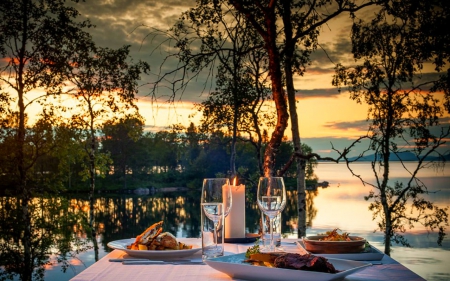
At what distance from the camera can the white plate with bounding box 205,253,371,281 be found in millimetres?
1484

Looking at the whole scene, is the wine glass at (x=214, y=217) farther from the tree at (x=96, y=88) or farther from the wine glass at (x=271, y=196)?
the tree at (x=96, y=88)

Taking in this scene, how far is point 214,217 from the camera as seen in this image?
1.94m

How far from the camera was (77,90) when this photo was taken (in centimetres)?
1794

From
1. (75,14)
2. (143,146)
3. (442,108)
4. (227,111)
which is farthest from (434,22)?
(143,146)

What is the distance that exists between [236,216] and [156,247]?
0.57 m

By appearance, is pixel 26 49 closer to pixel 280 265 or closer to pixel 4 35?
pixel 4 35

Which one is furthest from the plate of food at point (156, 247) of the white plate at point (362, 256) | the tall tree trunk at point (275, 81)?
the tall tree trunk at point (275, 81)

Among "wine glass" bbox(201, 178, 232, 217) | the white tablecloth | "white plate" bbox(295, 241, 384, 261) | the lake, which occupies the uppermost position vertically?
"wine glass" bbox(201, 178, 232, 217)

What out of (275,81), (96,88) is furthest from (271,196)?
(96,88)

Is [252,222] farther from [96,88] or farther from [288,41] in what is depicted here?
[288,41]

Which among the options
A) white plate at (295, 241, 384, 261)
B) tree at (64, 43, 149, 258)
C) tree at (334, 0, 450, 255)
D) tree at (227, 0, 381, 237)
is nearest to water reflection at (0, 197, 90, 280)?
tree at (64, 43, 149, 258)

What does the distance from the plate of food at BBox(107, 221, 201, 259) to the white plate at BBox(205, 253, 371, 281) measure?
14.1 inches

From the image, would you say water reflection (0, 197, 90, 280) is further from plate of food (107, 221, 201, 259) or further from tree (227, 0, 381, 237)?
plate of food (107, 221, 201, 259)

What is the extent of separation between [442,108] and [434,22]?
9.23ft
